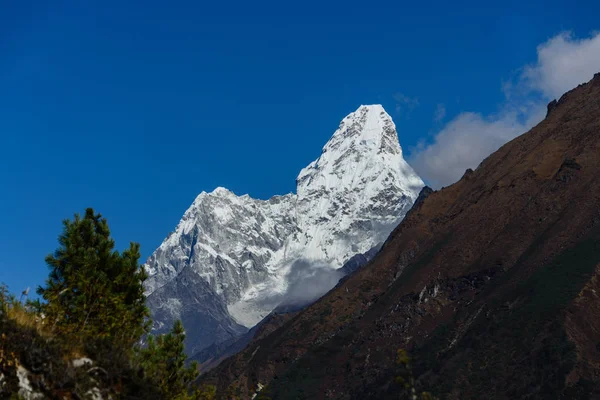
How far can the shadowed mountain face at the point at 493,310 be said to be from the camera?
375ft

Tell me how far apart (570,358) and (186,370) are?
101732 mm

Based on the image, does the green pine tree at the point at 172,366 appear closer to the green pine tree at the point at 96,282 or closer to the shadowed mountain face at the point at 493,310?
the green pine tree at the point at 96,282

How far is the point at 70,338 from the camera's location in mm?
14594

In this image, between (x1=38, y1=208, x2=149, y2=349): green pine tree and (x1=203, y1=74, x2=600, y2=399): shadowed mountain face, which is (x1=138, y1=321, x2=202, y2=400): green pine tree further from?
(x1=203, y1=74, x2=600, y2=399): shadowed mountain face

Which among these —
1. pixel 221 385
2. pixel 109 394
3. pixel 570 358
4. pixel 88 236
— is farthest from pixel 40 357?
pixel 221 385

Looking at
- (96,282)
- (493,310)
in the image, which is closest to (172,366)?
(96,282)

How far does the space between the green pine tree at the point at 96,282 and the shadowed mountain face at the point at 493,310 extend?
93438mm

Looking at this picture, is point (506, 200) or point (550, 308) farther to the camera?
point (506, 200)

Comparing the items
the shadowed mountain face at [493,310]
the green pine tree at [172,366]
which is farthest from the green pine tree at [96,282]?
the shadowed mountain face at [493,310]

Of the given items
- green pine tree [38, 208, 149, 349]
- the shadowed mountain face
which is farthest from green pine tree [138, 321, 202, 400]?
the shadowed mountain face

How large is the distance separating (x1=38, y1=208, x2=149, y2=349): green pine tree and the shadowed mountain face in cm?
9344

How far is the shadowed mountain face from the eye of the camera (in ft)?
375

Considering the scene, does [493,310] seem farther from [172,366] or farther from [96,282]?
[96,282]

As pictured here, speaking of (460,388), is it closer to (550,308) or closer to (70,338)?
(550,308)
